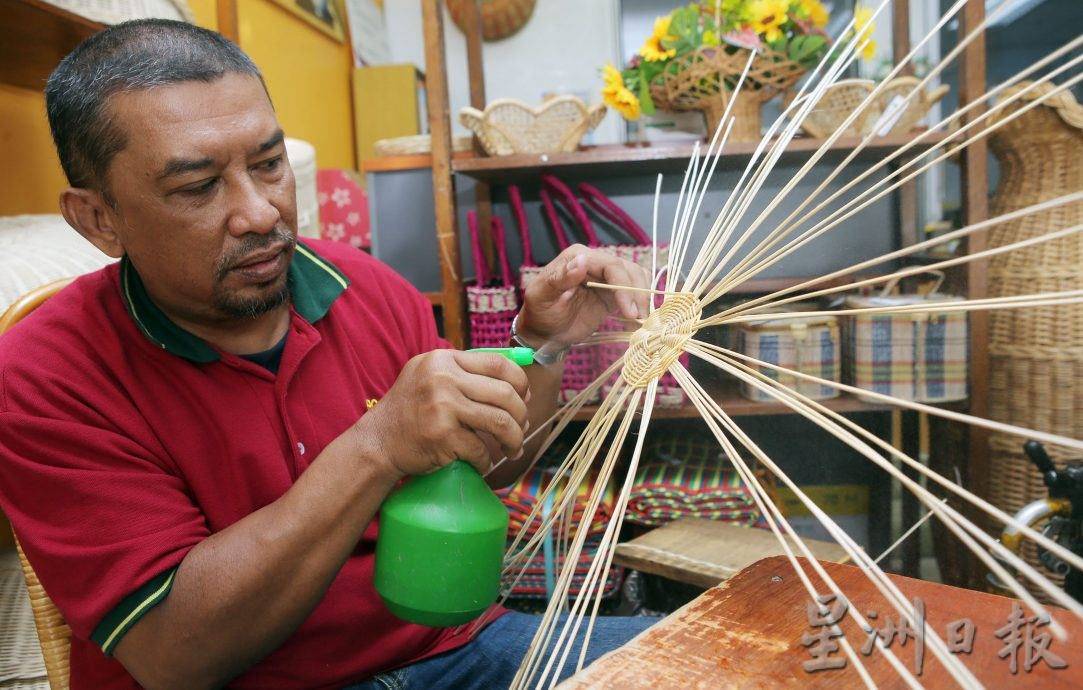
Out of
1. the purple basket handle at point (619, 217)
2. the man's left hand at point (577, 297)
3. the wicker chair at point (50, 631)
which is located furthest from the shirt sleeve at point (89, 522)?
the purple basket handle at point (619, 217)

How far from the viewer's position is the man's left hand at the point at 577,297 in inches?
38.7

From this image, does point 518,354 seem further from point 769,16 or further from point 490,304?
point 769,16

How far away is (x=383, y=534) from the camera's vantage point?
2.47 feet

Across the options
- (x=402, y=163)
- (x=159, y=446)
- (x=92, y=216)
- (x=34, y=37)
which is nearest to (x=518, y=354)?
(x=159, y=446)

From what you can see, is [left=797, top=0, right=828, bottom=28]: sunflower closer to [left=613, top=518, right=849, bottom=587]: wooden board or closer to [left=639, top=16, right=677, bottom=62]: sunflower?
[left=639, top=16, right=677, bottom=62]: sunflower

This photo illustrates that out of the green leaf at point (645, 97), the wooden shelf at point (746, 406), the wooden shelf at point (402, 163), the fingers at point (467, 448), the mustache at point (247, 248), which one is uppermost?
the green leaf at point (645, 97)

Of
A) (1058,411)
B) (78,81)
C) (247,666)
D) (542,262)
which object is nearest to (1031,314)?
(1058,411)

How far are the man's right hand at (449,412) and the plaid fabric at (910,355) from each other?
1011 mm

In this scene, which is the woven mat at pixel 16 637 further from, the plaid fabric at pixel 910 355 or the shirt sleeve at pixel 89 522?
the plaid fabric at pixel 910 355

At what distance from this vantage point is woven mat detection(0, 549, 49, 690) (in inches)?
48.1

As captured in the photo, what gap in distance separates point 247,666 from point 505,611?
39cm

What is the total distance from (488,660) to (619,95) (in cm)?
142

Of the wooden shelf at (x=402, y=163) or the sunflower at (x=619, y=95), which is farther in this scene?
the wooden shelf at (x=402, y=163)

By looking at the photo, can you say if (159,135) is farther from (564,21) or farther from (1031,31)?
(564,21)
